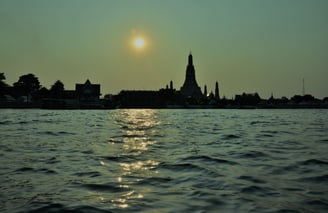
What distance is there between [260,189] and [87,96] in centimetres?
13882

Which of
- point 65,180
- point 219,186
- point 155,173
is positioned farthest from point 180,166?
point 65,180

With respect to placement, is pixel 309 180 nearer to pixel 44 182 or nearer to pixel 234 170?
pixel 234 170

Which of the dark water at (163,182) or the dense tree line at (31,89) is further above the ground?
the dense tree line at (31,89)

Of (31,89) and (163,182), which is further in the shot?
(31,89)

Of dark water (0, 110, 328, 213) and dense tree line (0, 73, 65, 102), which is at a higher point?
dense tree line (0, 73, 65, 102)

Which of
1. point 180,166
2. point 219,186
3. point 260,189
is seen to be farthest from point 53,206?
point 180,166

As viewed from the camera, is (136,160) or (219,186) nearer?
(219,186)

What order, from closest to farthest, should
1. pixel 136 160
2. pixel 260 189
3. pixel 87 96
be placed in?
pixel 260 189, pixel 136 160, pixel 87 96

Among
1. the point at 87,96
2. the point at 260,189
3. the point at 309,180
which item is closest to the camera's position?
the point at 260,189

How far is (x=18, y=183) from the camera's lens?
26.1 feet

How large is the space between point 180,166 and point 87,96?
13548 centimetres

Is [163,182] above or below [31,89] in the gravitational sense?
below

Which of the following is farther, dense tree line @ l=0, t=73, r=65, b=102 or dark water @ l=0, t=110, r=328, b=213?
dense tree line @ l=0, t=73, r=65, b=102

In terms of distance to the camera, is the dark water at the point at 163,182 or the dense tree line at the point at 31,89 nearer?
the dark water at the point at 163,182
